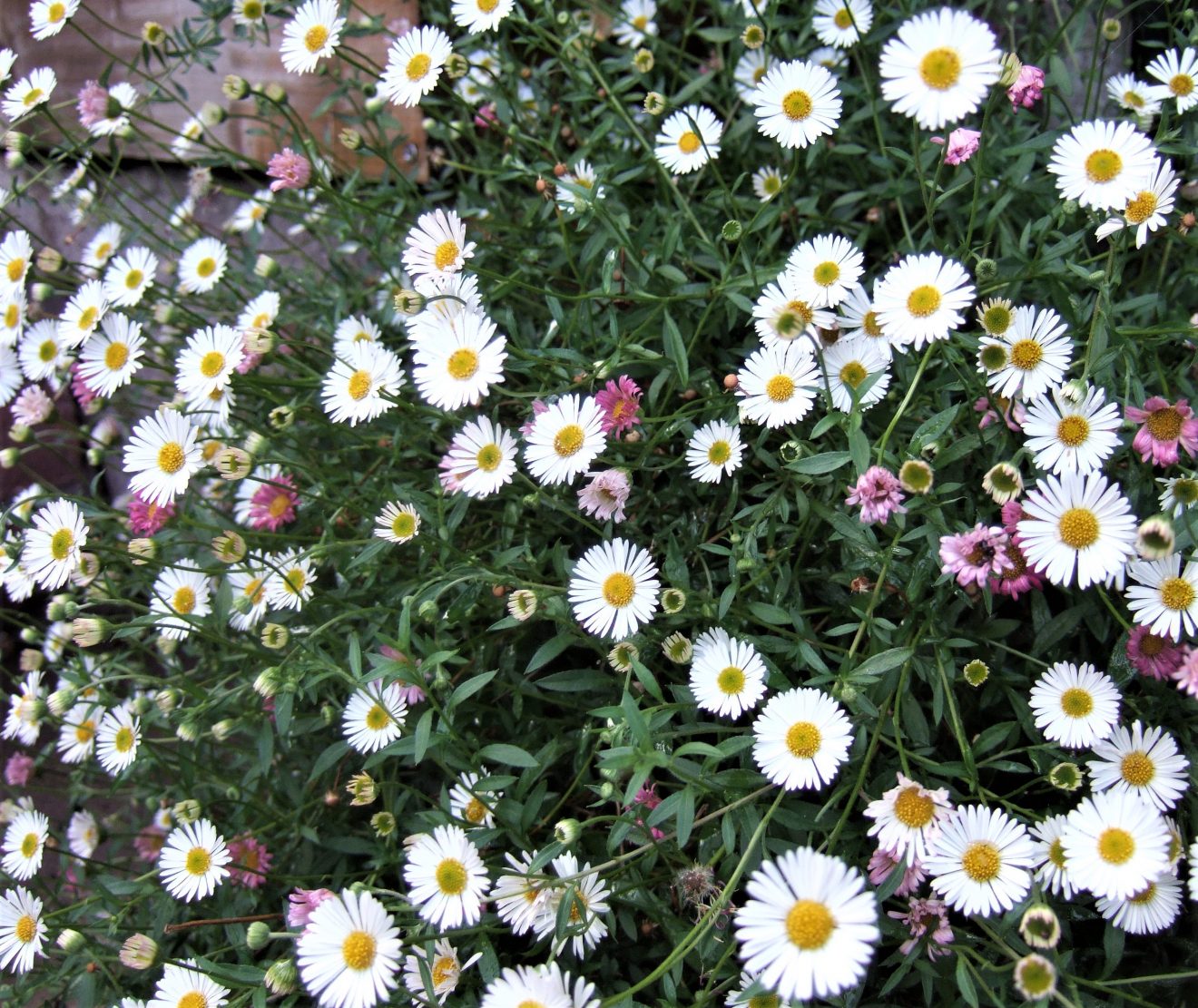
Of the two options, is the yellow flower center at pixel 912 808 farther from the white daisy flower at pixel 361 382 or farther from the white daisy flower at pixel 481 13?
the white daisy flower at pixel 481 13

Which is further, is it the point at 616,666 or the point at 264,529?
the point at 264,529

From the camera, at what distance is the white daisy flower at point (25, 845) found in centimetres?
169

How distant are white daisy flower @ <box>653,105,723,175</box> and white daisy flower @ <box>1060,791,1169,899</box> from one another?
122cm

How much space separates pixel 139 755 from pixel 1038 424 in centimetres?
154

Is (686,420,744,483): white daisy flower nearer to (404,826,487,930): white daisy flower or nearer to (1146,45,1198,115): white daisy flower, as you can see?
(404,826,487,930): white daisy flower

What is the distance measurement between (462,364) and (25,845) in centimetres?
113

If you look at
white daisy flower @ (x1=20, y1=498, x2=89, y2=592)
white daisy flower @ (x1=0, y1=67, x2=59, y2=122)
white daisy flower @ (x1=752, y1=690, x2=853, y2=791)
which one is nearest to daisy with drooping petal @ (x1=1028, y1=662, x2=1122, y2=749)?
white daisy flower @ (x1=752, y1=690, x2=853, y2=791)

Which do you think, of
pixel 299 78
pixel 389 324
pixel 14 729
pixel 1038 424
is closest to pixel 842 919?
pixel 1038 424

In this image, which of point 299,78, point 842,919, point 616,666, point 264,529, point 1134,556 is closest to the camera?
point 842,919

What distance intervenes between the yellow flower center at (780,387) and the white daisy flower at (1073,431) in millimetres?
345

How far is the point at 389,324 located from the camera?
204 cm

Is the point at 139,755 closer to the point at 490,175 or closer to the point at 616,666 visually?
the point at 616,666

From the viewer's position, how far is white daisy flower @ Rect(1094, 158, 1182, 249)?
→ 1456mm

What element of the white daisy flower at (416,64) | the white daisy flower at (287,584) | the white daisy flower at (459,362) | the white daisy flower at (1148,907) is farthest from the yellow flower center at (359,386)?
the white daisy flower at (1148,907)
